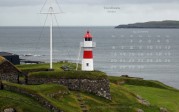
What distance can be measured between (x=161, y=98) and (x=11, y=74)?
1762cm

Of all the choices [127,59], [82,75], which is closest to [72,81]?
[82,75]

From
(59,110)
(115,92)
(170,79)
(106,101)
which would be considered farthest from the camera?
(170,79)

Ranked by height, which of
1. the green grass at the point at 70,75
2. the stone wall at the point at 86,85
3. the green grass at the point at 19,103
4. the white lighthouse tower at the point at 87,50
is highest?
the white lighthouse tower at the point at 87,50

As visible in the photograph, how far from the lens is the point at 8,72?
139 feet

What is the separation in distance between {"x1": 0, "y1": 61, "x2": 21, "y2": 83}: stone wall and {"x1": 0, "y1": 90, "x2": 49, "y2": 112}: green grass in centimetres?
812

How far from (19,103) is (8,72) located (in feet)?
39.5

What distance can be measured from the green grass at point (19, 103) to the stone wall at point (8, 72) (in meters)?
8.12

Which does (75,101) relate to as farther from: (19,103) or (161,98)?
(161,98)

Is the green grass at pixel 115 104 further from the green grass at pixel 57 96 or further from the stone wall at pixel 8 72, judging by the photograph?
the stone wall at pixel 8 72

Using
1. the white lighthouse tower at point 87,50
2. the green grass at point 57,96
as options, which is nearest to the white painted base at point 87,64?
the white lighthouse tower at point 87,50

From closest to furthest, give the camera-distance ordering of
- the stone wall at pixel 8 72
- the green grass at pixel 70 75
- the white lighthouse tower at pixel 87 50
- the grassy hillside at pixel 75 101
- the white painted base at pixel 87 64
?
the grassy hillside at pixel 75 101 < the green grass at pixel 70 75 < the stone wall at pixel 8 72 < the white lighthouse tower at pixel 87 50 < the white painted base at pixel 87 64

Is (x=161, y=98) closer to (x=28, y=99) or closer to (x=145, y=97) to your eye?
(x=145, y=97)

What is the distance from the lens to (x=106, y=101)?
1604 inches

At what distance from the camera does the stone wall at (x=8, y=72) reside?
41772 mm
